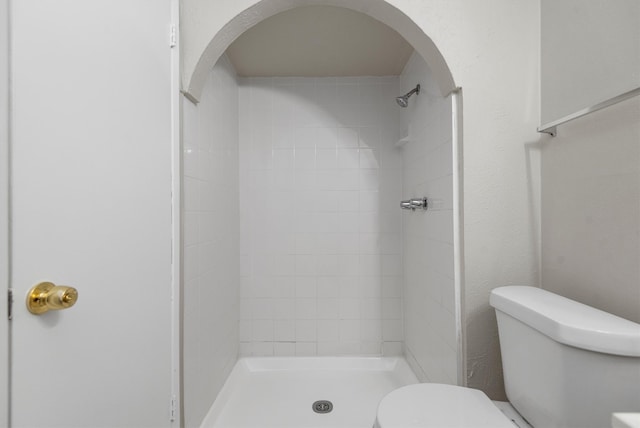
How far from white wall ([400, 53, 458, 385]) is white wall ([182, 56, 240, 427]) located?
1.03 metres

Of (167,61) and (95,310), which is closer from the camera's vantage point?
(95,310)

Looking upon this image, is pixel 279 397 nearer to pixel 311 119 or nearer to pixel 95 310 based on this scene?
pixel 95 310

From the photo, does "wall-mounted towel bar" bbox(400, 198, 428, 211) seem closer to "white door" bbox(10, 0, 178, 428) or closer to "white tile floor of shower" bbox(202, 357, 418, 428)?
"white tile floor of shower" bbox(202, 357, 418, 428)

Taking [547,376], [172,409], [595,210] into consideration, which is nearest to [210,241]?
[172,409]

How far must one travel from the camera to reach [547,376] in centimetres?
86

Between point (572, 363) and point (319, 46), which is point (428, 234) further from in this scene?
point (319, 46)

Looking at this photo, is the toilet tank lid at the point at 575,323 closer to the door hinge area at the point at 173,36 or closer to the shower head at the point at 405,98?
the shower head at the point at 405,98

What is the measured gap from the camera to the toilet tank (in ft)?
2.45

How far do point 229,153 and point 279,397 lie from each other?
1.47 metres

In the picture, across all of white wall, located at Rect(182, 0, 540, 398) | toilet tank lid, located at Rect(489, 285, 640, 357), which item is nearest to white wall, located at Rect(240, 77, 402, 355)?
white wall, located at Rect(182, 0, 540, 398)

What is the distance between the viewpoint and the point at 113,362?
84 centimetres

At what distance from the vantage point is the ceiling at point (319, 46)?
1609 millimetres

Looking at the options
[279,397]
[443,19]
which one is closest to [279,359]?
[279,397]

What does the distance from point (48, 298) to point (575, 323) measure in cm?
115
